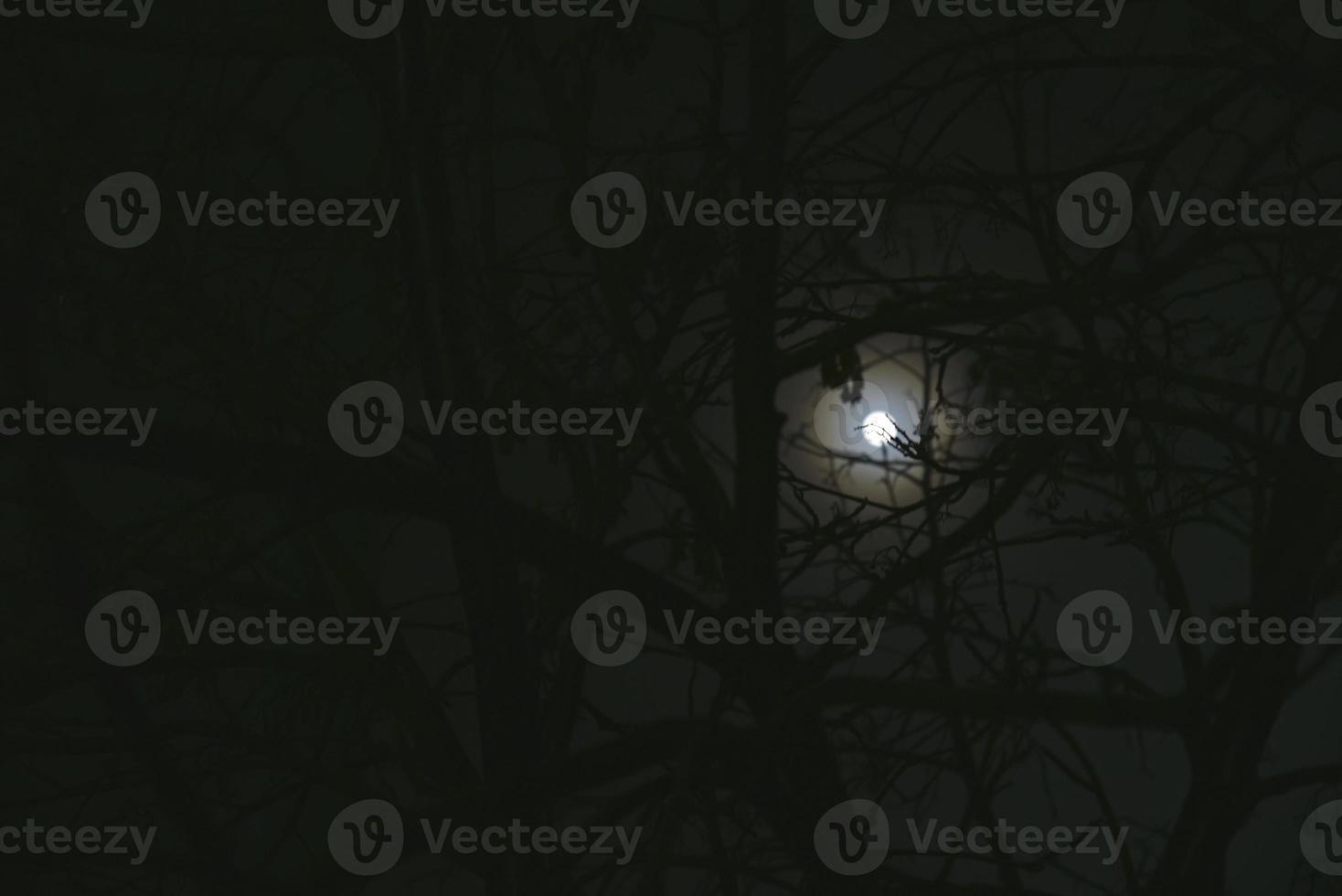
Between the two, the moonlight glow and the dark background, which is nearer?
the dark background

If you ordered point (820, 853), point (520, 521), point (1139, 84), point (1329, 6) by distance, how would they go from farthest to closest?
point (1139, 84), point (1329, 6), point (820, 853), point (520, 521)

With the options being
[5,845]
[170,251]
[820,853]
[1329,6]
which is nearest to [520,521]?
[820,853]

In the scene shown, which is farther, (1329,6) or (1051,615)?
(1051,615)

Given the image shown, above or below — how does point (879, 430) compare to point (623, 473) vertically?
above

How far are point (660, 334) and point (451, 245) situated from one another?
1.09 feet

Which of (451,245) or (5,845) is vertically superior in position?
(451,245)

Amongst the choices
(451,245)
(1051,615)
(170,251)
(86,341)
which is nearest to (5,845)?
(86,341)

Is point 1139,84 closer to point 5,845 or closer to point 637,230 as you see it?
point 637,230

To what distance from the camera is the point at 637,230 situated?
1.64 m

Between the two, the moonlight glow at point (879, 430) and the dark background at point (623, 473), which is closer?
the dark background at point (623, 473)

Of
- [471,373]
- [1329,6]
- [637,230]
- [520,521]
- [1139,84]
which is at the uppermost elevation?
[1139,84]

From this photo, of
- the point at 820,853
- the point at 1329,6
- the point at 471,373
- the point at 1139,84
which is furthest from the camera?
the point at 1139,84

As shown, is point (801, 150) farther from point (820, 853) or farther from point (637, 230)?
point (820, 853)

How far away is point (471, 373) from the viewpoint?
4.88ft
